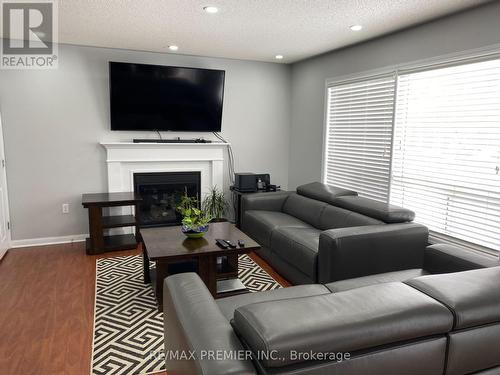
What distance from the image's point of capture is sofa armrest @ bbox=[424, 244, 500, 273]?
7.64ft

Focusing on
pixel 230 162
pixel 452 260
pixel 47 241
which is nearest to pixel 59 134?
pixel 47 241

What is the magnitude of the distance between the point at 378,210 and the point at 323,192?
93 cm

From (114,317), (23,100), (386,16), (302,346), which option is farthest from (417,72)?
(23,100)

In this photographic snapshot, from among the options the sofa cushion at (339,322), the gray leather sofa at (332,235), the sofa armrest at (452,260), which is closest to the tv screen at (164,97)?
the gray leather sofa at (332,235)

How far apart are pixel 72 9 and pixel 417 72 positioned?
318cm

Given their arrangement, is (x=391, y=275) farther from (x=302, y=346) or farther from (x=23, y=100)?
Answer: (x=23, y=100)

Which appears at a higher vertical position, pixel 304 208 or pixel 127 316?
pixel 304 208

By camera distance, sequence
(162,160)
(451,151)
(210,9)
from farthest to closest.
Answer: (162,160) → (451,151) → (210,9)

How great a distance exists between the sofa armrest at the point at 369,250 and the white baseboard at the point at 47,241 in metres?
3.30

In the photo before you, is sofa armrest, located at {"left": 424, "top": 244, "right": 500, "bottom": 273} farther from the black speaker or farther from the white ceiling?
the black speaker

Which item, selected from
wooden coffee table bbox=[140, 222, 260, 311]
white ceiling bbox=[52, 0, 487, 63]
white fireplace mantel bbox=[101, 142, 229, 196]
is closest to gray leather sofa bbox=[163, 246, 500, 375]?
wooden coffee table bbox=[140, 222, 260, 311]

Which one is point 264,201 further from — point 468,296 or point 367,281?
point 468,296

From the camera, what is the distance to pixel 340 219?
3631 millimetres

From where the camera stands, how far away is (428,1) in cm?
280
